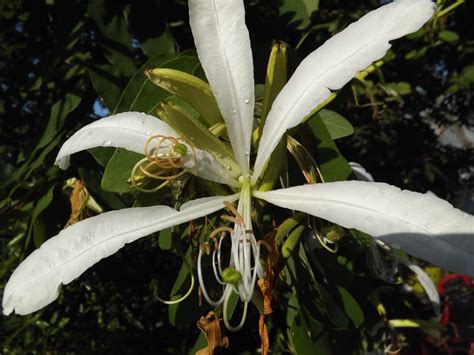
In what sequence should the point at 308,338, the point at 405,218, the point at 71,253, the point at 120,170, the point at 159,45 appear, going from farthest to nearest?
the point at 159,45 → the point at 308,338 → the point at 120,170 → the point at 71,253 → the point at 405,218

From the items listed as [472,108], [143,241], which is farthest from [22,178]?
[472,108]

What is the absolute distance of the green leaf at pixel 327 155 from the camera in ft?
3.10

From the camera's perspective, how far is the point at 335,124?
3.35ft

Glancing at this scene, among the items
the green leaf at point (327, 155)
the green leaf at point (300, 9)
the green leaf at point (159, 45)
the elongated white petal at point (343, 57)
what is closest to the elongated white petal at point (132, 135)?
the elongated white petal at point (343, 57)

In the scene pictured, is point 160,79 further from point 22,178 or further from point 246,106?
point 22,178

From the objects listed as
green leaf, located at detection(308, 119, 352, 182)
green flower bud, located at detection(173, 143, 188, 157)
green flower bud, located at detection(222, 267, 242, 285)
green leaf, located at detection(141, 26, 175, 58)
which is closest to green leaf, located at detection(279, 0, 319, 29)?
green leaf, located at detection(141, 26, 175, 58)

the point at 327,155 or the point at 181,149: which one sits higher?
the point at 181,149

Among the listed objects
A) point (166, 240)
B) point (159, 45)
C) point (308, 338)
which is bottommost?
point (308, 338)

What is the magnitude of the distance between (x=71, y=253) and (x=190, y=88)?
0.30 meters

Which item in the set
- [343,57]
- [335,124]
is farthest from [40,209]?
[343,57]

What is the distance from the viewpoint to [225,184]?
83 cm

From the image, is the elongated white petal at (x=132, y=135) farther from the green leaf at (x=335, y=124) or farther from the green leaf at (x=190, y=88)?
the green leaf at (x=335, y=124)

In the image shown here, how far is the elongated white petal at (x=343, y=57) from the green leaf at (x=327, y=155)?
0.22 meters

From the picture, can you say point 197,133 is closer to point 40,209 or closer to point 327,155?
point 327,155
